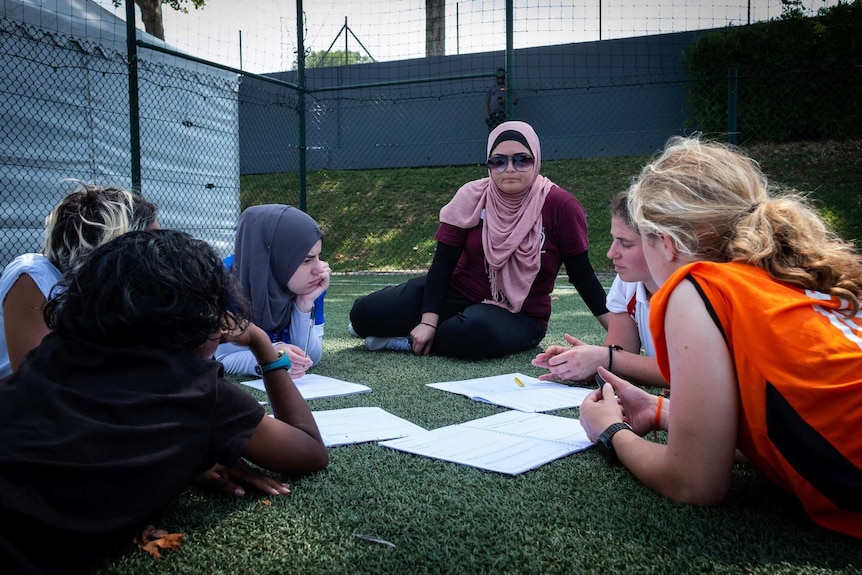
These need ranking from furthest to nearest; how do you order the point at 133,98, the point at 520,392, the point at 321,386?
1. the point at 133,98
2. the point at 321,386
3. the point at 520,392

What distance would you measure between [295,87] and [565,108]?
668 cm

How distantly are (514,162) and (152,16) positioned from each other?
11744mm

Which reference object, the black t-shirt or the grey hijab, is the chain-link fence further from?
the black t-shirt

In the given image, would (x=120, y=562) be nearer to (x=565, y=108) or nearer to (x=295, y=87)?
(x=295, y=87)

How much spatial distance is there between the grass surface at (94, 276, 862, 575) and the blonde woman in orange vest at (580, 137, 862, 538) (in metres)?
0.10

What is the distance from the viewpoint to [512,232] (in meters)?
4.22

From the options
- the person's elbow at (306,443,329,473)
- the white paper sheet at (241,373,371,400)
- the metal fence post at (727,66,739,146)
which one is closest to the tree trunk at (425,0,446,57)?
the metal fence post at (727,66,739,146)

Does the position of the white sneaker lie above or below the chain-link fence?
below

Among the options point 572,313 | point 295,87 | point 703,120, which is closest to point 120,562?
point 572,313

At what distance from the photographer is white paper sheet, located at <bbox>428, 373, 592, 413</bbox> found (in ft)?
9.21

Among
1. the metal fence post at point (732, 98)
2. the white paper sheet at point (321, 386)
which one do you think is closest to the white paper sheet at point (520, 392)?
the white paper sheet at point (321, 386)

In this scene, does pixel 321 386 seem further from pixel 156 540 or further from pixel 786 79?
pixel 786 79

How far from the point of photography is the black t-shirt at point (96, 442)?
4.08 ft

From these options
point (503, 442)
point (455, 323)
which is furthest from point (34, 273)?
point (455, 323)
